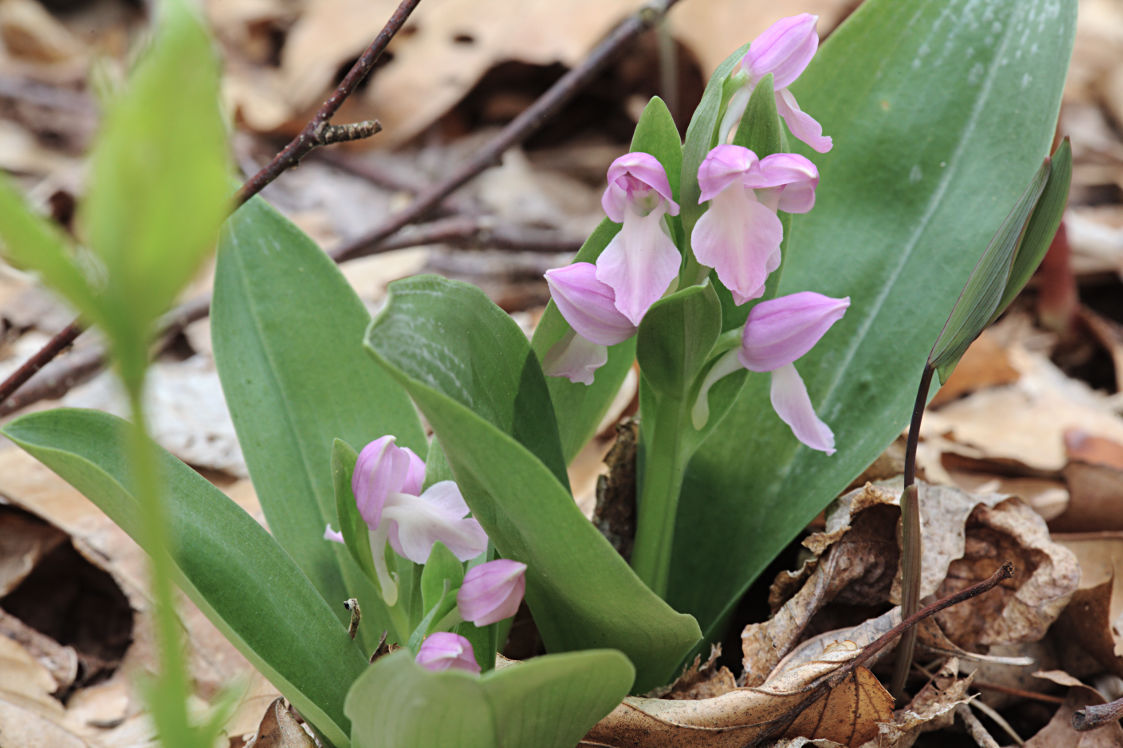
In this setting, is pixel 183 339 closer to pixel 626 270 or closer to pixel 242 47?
pixel 626 270

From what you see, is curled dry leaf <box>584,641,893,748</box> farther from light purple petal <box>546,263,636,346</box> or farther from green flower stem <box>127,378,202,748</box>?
green flower stem <box>127,378,202,748</box>

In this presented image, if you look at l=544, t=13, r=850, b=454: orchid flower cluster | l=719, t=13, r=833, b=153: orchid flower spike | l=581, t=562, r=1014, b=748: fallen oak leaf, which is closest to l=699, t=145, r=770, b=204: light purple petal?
l=544, t=13, r=850, b=454: orchid flower cluster

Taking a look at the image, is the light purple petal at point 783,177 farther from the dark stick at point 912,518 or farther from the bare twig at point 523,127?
the bare twig at point 523,127

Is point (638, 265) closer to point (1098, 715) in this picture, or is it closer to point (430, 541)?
point (430, 541)

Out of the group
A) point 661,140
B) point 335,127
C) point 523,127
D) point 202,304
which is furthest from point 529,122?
point 661,140

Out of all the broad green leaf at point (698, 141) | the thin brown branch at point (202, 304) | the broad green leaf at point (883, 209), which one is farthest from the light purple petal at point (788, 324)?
the thin brown branch at point (202, 304)

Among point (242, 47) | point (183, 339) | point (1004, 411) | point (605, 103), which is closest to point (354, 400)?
point (183, 339)
